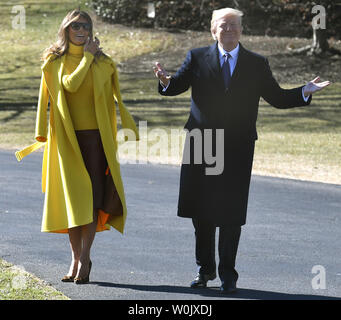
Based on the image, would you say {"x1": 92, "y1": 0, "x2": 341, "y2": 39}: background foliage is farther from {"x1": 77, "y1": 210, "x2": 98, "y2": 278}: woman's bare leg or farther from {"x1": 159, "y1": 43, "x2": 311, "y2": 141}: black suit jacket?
{"x1": 77, "y1": 210, "x2": 98, "y2": 278}: woman's bare leg

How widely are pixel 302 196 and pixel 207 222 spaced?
5.05 metres

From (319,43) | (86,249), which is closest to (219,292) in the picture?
(86,249)

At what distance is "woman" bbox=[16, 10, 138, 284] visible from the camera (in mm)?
6133

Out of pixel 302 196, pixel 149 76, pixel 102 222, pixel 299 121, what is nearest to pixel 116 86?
pixel 102 222

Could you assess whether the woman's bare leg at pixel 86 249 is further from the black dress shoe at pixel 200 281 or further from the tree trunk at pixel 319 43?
the tree trunk at pixel 319 43

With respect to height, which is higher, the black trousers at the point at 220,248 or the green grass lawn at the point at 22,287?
the black trousers at the point at 220,248

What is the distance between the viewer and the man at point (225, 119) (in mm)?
6023

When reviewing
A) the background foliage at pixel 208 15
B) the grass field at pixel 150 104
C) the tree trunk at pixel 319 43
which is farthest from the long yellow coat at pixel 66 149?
the background foliage at pixel 208 15

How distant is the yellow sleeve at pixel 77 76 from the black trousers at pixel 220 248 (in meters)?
1.22

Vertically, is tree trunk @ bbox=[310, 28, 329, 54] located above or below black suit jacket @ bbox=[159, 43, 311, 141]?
below

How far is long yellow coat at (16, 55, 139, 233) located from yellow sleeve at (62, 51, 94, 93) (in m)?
0.06
